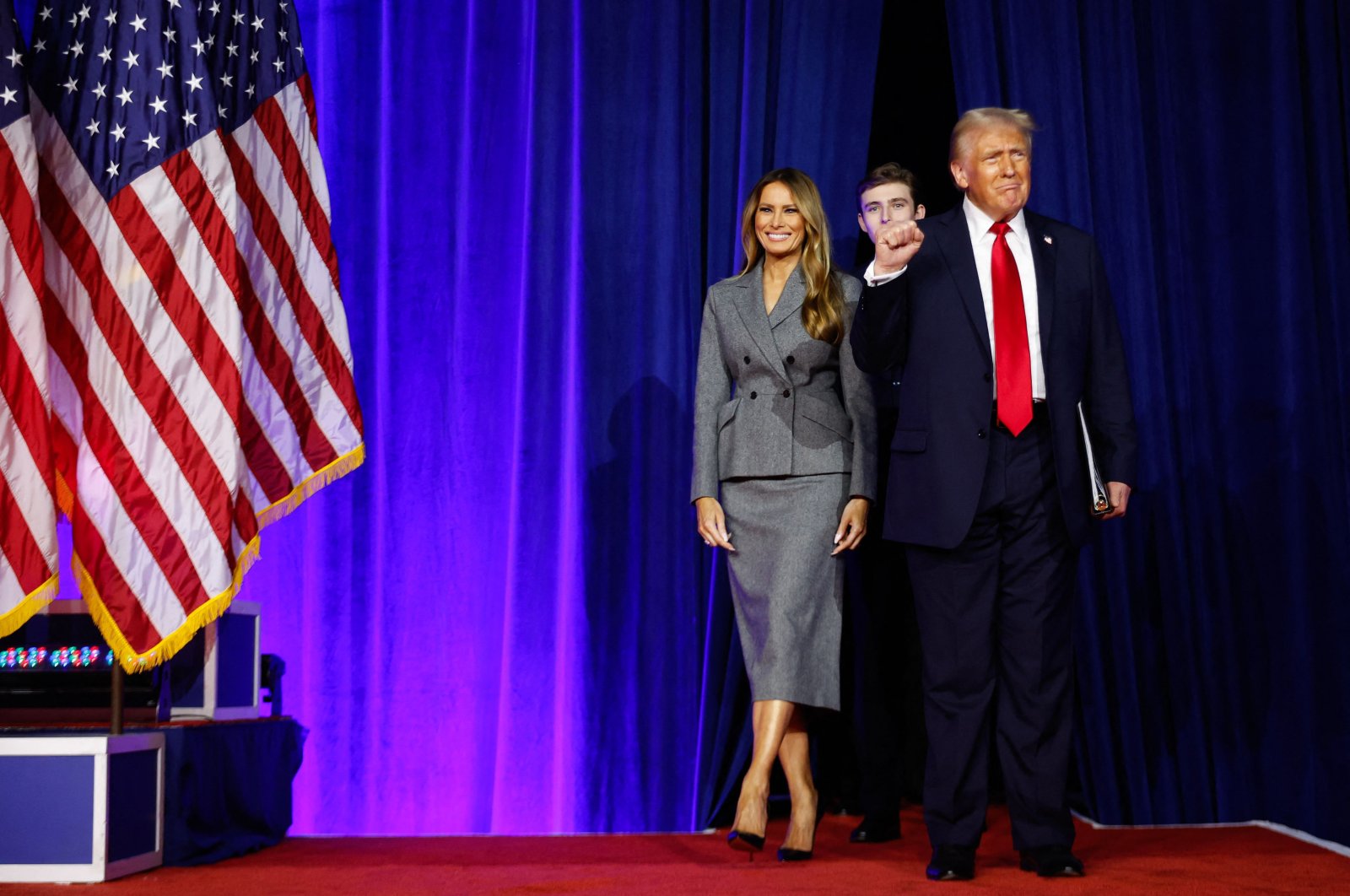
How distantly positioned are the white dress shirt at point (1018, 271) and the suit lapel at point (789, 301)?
373mm

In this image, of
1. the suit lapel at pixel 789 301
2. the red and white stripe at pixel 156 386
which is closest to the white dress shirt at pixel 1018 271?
the suit lapel at pixel 789 301

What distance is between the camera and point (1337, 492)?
3.87 meters

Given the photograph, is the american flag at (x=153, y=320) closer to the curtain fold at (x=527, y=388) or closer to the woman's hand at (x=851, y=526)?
the curtain fold at (x=527, y=388)

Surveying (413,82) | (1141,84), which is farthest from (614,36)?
A: (1141,84)

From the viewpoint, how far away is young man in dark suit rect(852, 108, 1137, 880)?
293 centimetres

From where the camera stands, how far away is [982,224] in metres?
3.09

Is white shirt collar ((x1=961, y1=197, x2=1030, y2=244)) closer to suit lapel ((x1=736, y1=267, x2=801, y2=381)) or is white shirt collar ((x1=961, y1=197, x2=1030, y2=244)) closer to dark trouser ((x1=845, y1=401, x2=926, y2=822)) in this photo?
suit lapel ((x1=736, y1=267, x2=801, y2=381))

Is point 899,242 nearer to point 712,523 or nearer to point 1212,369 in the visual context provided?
point 712,523

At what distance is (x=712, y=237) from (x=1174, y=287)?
4.75 feet

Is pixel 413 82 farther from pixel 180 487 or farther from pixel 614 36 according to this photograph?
pixel 180 487

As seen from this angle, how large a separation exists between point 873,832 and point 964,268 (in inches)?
59.9

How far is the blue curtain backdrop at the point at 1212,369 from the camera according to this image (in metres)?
3.88

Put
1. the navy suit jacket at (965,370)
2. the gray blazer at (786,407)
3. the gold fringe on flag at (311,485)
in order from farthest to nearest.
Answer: the gold fringe on flag at (311,485) < the gray blazer at (786,407) < the navy suit jacket at (965,370)

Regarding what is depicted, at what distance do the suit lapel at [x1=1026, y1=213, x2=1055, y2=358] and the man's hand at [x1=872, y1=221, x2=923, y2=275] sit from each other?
0.34 meters
